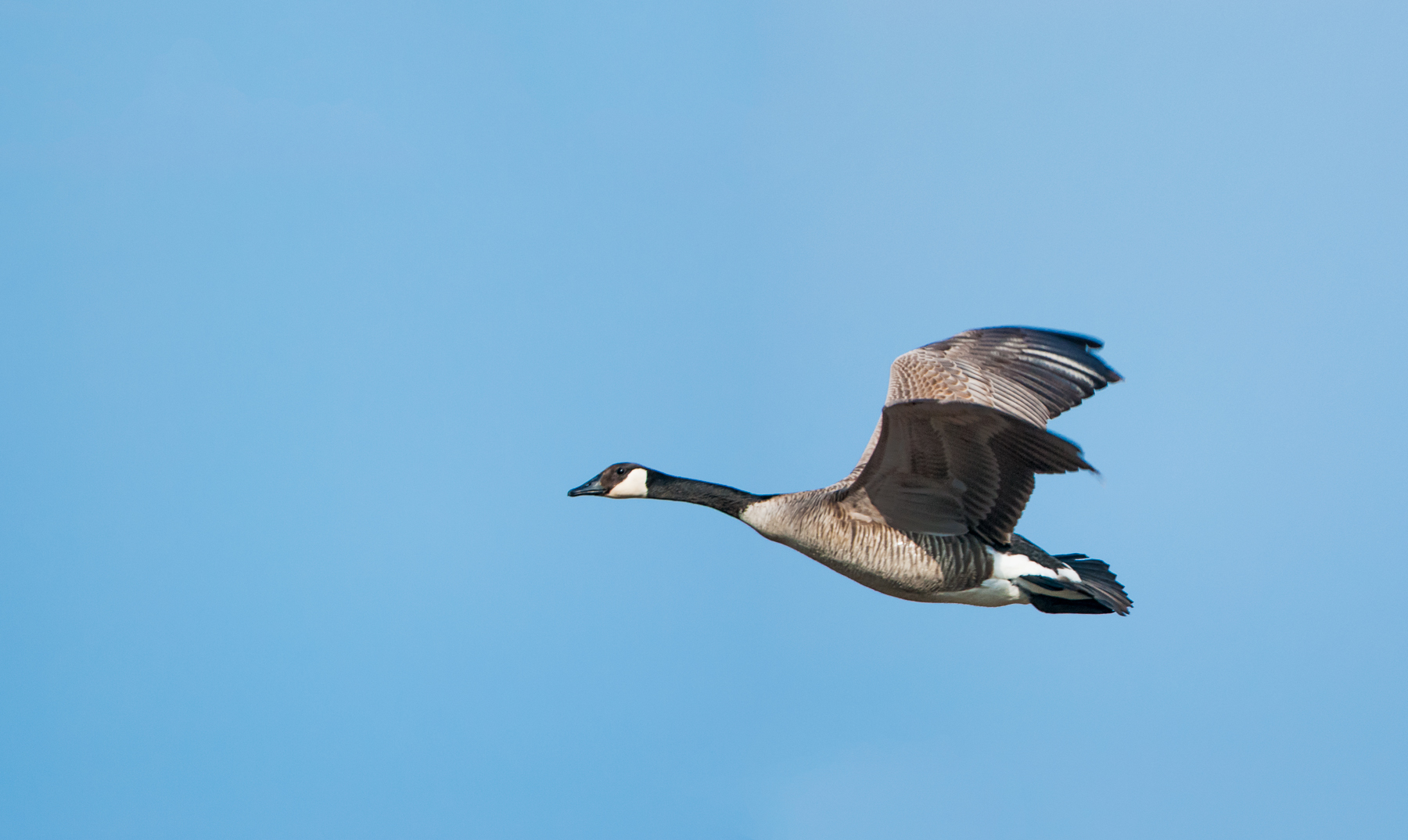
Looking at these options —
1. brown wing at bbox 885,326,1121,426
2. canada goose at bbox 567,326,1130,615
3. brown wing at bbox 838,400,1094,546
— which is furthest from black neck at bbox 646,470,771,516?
brown wing at bbox 885,326,1121,426

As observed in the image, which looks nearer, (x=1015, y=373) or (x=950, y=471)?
(x=950, y=471)

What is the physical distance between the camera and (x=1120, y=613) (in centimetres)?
391

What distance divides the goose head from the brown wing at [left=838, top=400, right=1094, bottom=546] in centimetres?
75

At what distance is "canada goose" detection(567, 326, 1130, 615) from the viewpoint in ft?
11.8

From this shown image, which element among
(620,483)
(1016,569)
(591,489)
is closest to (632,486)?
(620,483)

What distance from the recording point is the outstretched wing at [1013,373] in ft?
14.9

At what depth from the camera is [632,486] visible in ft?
14.1

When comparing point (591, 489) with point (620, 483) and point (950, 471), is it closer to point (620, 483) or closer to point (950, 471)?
point (620, 483)

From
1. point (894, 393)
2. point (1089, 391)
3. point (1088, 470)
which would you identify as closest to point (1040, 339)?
point (1089, 391)

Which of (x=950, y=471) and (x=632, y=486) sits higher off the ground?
(x=632, y=486)

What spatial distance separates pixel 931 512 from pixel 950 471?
0.18 metres

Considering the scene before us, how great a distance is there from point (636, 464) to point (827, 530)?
778 millimetres

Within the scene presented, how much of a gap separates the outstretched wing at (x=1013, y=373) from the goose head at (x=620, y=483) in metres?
0.75

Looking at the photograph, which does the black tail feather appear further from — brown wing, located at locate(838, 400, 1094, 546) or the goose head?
the goose head
